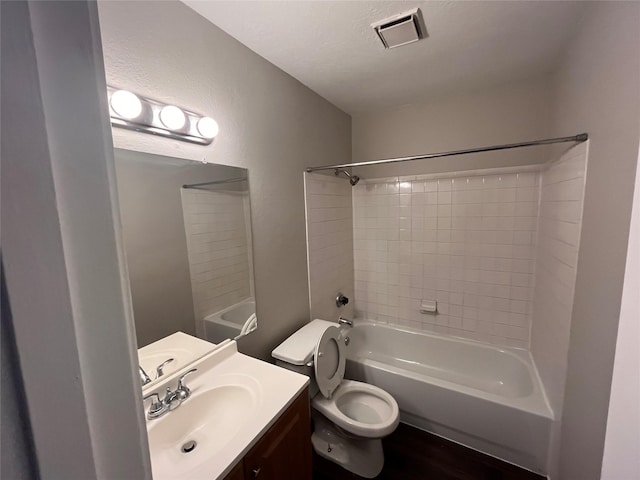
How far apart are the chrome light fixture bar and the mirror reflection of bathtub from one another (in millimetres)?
861

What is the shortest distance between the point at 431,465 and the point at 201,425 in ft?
4.72

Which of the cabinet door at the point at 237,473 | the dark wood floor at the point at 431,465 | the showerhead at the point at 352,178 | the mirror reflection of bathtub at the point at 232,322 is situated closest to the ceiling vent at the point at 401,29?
the showerhead at the point at 352,178

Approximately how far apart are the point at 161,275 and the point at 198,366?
0.47m

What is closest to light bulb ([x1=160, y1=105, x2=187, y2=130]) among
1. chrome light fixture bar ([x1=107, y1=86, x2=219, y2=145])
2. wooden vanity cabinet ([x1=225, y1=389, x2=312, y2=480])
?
chrome light fixture bar ([x1=107, y1=86, x2=219, y2=145])

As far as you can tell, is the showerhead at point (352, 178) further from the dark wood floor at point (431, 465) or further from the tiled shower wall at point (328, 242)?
the dark wood floor at point (431, 465)

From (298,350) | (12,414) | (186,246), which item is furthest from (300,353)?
(12,414)

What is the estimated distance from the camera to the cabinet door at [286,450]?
97 cm

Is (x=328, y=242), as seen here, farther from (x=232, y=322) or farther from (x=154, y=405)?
(x=154, y=405)

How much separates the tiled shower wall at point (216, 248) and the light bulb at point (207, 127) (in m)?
0.26

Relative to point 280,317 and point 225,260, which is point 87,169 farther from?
point 280,317

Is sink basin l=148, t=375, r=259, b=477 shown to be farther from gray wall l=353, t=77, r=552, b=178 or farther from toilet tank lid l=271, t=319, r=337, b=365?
gray wall l=353, t=77, r=552, b=178

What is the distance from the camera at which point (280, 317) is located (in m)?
1.77

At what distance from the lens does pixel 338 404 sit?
1779mm

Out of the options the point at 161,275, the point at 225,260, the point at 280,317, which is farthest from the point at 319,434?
the point at 161,275
